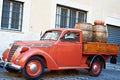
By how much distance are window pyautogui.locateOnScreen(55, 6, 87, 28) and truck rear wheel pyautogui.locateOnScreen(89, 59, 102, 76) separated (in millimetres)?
4015

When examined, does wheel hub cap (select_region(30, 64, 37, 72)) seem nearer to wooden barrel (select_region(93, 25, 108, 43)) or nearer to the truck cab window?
the truck cab window

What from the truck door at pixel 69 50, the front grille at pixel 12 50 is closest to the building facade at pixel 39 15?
the front grille at pixel 12 50

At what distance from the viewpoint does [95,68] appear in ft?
32.8

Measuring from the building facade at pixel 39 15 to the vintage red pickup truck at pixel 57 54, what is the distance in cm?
219

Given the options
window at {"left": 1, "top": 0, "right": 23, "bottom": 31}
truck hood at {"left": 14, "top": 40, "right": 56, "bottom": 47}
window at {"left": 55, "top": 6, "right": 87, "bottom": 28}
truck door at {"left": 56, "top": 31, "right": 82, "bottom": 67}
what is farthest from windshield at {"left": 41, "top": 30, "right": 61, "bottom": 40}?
window at {"left": 55, "top": 6, "right": 87, "bottom": 28}

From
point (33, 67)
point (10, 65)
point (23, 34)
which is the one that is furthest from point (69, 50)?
point (23, 34)

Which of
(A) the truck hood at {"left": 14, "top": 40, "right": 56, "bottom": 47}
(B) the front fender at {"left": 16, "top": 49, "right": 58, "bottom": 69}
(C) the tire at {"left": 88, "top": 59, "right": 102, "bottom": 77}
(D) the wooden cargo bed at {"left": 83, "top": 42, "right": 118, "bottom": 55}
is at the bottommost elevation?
(C) the tire at {"left": 88, "top": 59, "right": 102, "bottom": 77}

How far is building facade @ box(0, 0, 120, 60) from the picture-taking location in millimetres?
11305

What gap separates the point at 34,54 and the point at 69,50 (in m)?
1.58

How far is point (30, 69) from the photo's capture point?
8.10m

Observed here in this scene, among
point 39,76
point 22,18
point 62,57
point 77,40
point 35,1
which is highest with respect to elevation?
point 35,1

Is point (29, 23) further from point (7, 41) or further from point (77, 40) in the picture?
point (77, 40)

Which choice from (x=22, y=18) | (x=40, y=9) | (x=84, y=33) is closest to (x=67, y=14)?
(x=40, y=9)

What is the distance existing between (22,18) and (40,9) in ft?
3.72
